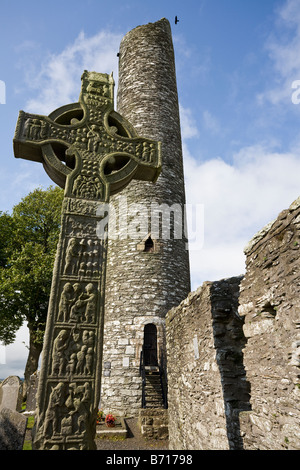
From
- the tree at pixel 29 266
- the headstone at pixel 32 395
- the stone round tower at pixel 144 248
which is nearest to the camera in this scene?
the stone round tower at pixel 144 248

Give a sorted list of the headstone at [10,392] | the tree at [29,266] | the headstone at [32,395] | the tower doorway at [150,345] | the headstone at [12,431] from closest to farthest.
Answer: the headstone at [12,431] → the headstone at [10,392] → the tower doorway at [150,345] → the headstone at [32,395] → the tree at [29,266]

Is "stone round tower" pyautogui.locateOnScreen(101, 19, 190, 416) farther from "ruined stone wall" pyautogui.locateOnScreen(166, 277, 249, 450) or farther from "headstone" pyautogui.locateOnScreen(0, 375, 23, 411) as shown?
"ruined stone wall" pyautogui.locateOnScreen(166, 277, 249, 450)

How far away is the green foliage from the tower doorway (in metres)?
5.52

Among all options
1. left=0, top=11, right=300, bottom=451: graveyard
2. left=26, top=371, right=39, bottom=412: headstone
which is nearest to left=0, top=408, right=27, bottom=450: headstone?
left=0, top=11, right=300, bottom=451: graveyard

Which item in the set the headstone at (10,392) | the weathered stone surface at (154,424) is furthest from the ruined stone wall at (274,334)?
the headstone at (10,392)

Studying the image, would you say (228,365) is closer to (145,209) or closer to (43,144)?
(43,144)

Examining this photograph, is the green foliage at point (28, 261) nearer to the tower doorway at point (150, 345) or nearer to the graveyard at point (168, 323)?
the tower doorway at point (150, 345)

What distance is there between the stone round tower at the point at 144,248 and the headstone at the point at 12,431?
6.46 metres

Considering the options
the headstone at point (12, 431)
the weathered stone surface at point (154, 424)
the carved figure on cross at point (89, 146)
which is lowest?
the weathered stone surface at point (154, 424)

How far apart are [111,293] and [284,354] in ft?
27.5

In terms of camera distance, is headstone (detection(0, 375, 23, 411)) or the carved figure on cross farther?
headstone (detection(0, 375, 23, 411))

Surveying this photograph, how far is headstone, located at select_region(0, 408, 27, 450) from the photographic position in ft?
10.4

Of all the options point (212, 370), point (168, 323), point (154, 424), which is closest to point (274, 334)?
point (212, 370)

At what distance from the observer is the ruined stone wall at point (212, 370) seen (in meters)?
3.58
